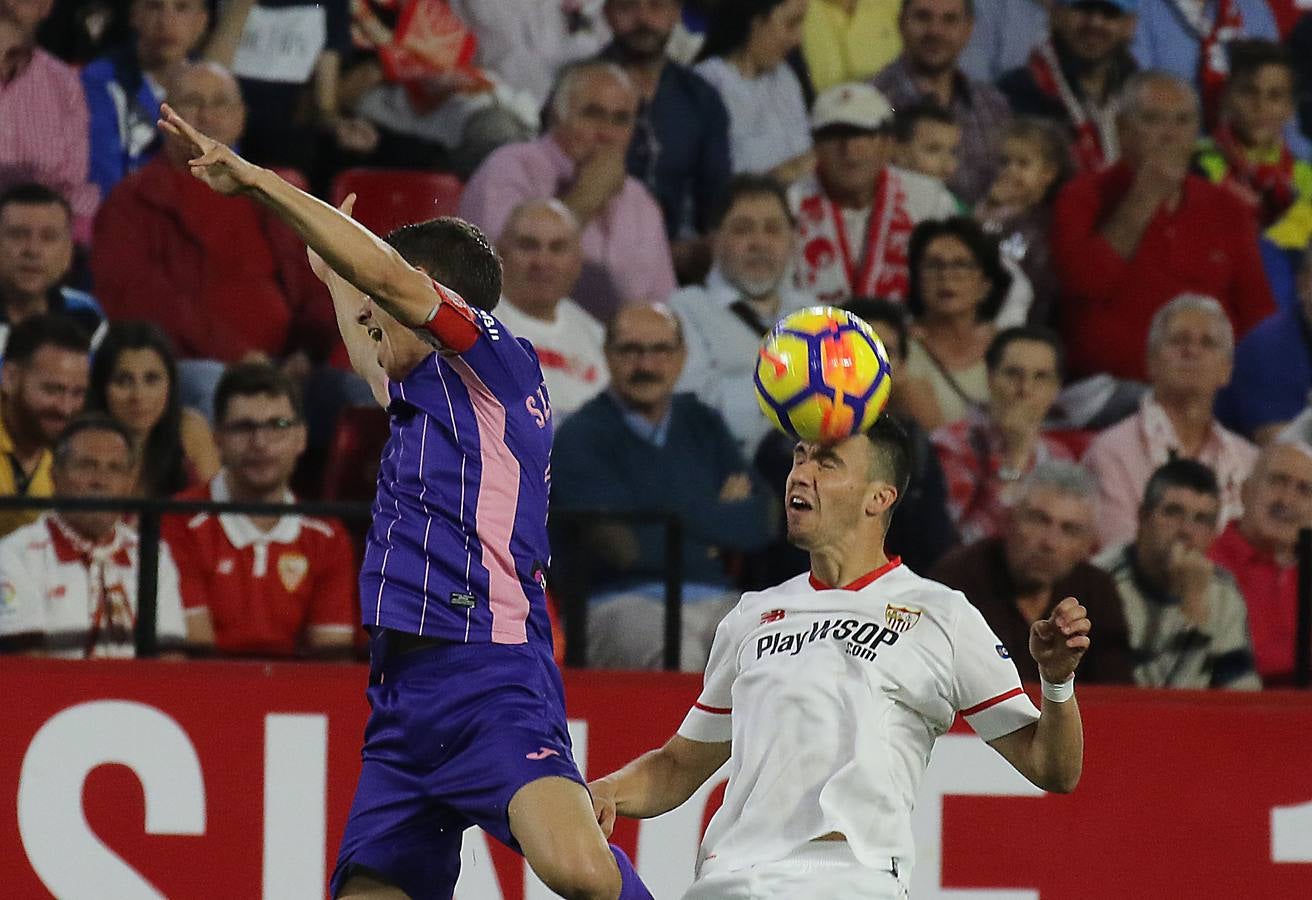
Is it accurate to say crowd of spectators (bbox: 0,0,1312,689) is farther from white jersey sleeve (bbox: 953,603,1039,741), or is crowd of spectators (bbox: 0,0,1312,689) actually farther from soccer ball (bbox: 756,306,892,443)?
white jersey sleeve (bbox: 953,603,1039,741)

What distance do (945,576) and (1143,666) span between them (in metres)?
0.73

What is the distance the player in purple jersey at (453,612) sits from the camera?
4562 millimetres

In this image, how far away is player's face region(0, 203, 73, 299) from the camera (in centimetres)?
777

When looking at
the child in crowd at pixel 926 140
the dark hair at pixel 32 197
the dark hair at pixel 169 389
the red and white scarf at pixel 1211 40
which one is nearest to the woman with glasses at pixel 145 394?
the dark hair at pixel 169 389

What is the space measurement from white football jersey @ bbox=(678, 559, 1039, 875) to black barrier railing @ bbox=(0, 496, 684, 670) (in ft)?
7.67

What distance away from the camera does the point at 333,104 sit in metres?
8.79

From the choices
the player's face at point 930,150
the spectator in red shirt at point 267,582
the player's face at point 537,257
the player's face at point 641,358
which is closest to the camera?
the spectator in red shirt at point 267,582

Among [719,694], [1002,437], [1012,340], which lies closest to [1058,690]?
[719,694]

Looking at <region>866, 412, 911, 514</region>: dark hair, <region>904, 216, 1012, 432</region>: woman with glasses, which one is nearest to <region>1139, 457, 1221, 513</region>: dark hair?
<region>904, 216, 1012, 432</region>: woman with glasses

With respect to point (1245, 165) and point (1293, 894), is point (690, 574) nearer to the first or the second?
point (1293, 894)

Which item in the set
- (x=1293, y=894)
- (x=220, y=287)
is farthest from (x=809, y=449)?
(x=220, y=287)

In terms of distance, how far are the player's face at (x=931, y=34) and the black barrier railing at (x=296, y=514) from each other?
3.66 m

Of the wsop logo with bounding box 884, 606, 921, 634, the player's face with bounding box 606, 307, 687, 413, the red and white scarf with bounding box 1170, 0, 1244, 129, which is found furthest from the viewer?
the red and white scarf with bounding box 1170, 0, 1244, 129

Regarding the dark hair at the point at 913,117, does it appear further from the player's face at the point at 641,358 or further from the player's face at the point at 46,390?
the player's face at the point at 46,390
